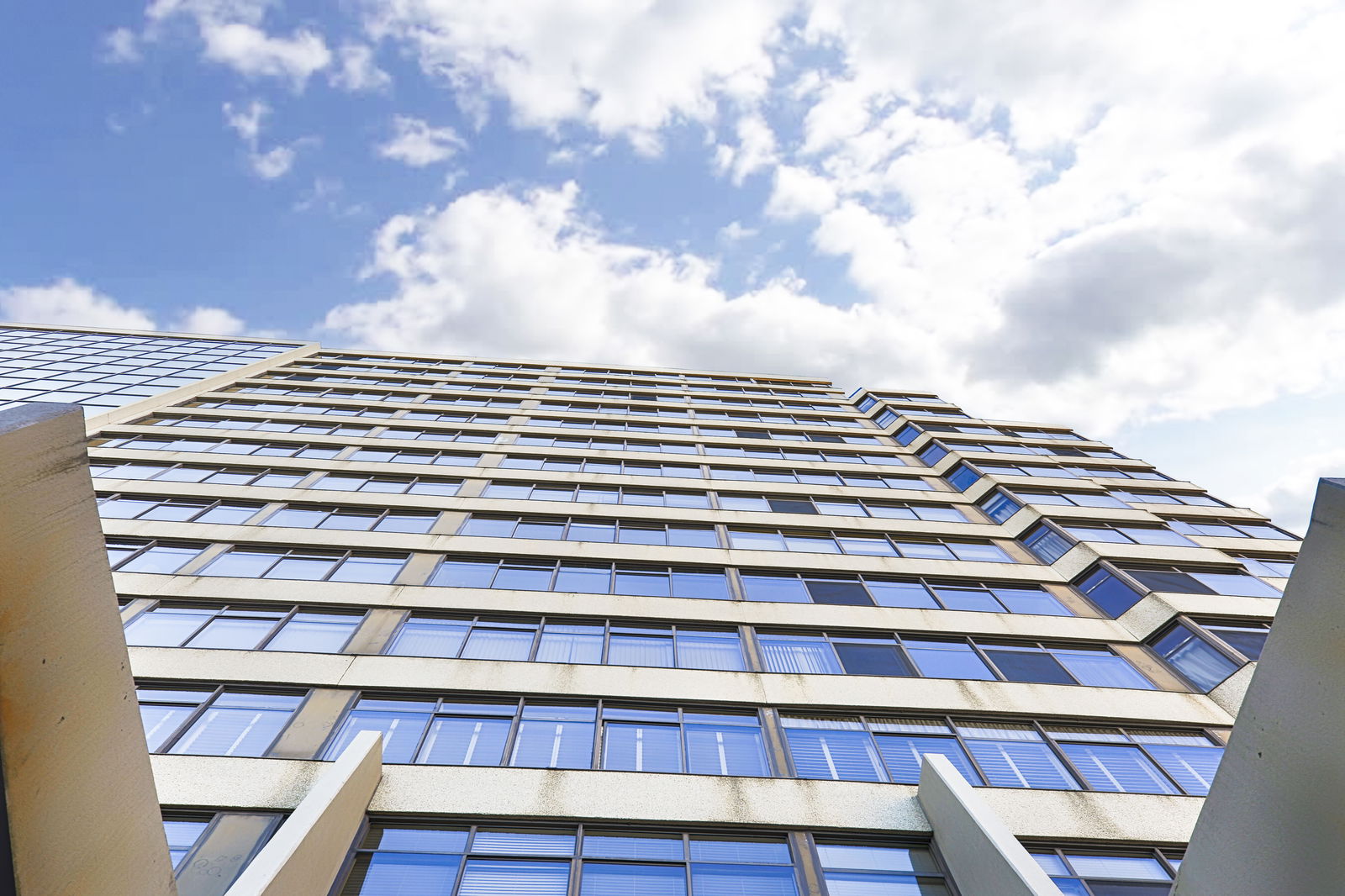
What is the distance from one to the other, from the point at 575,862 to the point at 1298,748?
9435 mm

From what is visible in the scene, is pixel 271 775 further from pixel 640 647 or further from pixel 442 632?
pixel 640 647

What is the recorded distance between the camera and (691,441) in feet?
92.9

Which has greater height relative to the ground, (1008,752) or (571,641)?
(571,641)

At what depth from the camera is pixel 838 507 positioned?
2327 centimetres

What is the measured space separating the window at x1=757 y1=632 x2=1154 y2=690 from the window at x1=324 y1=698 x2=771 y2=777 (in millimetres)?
2515

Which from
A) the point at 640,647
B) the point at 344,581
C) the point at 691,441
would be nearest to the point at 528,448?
the point at 691,441

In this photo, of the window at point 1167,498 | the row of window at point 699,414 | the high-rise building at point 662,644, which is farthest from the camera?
the row of window at point 699,414

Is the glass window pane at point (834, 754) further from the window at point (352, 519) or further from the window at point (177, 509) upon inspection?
the window at point (177, 509)

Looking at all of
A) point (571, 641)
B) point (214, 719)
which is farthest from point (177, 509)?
point (571, 641)

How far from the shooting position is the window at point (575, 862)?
31.5ft

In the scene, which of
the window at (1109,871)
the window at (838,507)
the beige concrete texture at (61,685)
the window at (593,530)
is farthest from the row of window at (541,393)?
the beige concrete texture at (61,685)

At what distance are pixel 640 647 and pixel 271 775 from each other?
770 centimetres

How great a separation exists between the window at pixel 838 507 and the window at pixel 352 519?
10661mm

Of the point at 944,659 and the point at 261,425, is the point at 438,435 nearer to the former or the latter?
the point at 261,425
